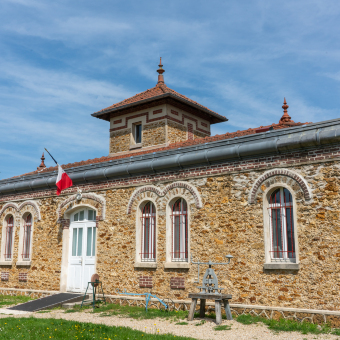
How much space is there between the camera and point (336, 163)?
905 cm

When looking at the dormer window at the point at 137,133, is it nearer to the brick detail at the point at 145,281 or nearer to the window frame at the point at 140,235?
the window frame at the point at 140,235

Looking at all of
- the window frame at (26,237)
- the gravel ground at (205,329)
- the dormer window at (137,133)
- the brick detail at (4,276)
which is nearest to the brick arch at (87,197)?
the window frame at (26,237)

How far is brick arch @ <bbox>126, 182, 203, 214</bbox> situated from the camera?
1101 centimetres

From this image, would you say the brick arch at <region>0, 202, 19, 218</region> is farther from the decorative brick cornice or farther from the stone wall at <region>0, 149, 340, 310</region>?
the stone wall at <region>0, 149, 340, 310</region>

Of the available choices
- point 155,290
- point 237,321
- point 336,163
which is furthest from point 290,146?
point 155,290

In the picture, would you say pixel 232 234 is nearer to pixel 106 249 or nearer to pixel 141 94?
pixel 106 249

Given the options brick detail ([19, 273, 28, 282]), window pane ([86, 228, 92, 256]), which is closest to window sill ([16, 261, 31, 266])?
brick detail ([19, 273, 28, 282])

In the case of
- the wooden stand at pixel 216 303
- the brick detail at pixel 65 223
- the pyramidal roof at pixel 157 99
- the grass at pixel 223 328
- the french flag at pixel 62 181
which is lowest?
the grass at pixel 223 328

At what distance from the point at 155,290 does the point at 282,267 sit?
148 inches

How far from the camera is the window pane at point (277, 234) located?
9766 mm

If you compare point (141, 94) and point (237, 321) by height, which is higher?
point (141, 94)

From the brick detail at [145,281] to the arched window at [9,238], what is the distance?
21.3ft

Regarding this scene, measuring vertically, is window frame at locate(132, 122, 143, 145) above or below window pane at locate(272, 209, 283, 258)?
above

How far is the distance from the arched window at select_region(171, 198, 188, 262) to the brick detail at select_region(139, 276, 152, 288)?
912mm
